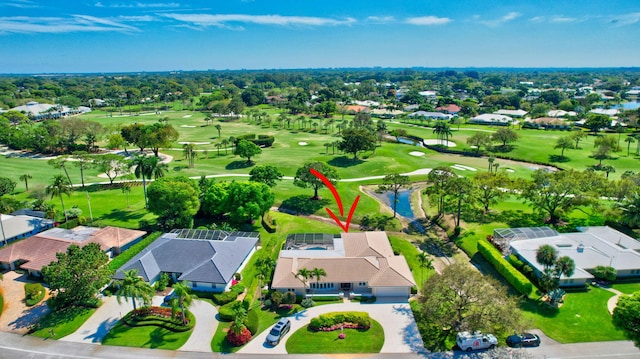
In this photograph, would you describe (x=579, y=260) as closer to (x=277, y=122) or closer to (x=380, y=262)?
(x=380, y=262)

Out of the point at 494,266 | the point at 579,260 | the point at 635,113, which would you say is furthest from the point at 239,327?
the point at 635,113

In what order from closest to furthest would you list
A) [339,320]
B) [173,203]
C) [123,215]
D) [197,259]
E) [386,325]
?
[339,320], [386,325], [197,259], [173,203], [123,215]

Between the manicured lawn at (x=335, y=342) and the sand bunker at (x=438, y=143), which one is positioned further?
the sand bunker at (x=438, y=143)

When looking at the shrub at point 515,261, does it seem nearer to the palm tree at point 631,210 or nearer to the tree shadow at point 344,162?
the palm tree at point 631,210

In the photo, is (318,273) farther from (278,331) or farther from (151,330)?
(151,330)

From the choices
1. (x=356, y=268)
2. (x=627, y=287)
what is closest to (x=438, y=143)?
(x=627, y=287)

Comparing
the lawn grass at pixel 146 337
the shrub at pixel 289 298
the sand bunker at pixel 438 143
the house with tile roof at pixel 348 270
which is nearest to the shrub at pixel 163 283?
the lawn grass at pixel 146 337
